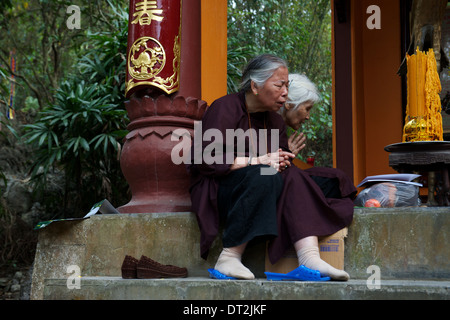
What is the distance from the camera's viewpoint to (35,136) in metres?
5.95

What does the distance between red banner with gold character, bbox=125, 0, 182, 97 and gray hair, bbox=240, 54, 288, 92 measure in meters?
0.61

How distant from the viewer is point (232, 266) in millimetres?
2393

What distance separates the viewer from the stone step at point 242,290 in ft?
6.38

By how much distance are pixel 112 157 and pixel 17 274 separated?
1777 mm

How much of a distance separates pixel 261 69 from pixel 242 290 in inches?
46.7

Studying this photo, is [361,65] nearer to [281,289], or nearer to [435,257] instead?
[435,257]

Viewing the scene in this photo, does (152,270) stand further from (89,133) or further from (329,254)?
(89,133)

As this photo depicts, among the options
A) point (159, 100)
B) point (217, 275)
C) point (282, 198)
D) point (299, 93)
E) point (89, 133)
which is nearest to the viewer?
point (217, 275)

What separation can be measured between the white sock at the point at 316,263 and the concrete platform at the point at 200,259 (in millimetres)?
66

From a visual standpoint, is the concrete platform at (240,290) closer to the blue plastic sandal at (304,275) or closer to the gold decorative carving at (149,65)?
the blue plastic sandal at (304,275)

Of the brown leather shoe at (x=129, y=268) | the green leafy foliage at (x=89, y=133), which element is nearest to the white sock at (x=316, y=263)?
the brown leather shoe at (x=129, y=268)

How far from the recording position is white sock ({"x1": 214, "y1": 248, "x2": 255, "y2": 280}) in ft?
7.65

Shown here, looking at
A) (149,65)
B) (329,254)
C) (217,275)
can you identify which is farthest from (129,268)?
(149,65)
